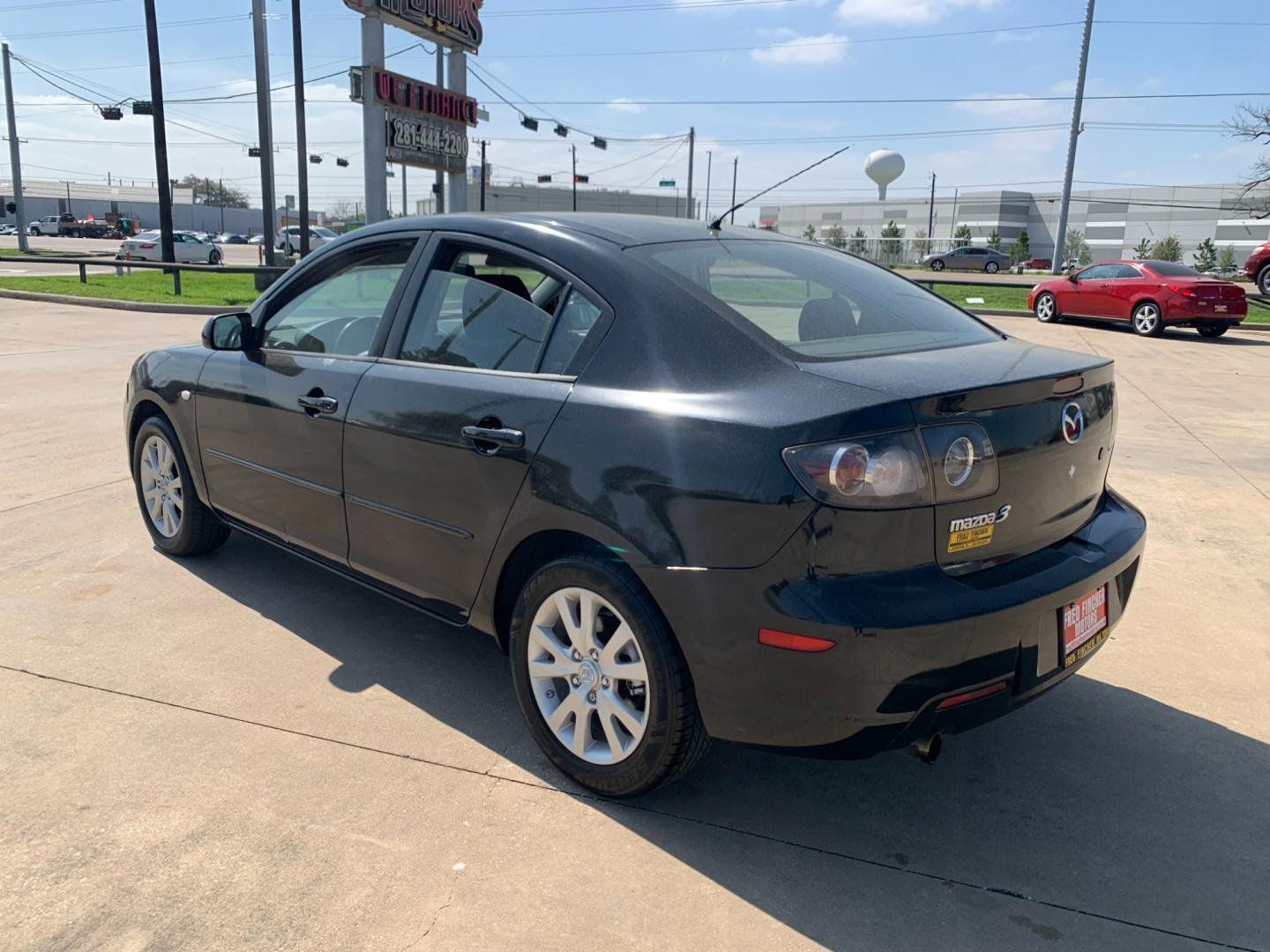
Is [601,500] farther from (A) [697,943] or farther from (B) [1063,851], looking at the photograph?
(B) [1063,851]

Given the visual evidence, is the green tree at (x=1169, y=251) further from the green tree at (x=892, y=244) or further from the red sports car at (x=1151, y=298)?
the red sports car at (x=1151, y=298)

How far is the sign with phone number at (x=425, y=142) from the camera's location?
25188 mm

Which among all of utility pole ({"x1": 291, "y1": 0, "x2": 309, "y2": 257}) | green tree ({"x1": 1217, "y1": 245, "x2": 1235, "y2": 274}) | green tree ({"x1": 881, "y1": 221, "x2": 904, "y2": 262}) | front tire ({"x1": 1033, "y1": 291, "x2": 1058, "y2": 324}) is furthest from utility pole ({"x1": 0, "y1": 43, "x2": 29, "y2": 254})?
green tree ({"x1": 1217, "y1": 245, "x2": 1235, "y2": 274})

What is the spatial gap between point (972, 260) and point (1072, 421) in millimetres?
56795

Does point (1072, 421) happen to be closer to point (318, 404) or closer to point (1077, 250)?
point (318, 404)

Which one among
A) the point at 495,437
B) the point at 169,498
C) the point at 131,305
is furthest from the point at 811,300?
the point at 131,305

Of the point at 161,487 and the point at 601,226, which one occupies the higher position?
the point at 601,226

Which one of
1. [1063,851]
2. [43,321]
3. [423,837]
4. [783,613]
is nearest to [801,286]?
[783,613]

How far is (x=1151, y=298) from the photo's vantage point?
60.5 ft

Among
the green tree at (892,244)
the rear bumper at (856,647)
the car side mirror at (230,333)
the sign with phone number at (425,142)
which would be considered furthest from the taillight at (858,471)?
the green tree at (892,244)

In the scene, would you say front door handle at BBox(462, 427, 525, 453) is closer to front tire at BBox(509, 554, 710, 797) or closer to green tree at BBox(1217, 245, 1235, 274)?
front tire at BBox(509, 554, 710, 797)

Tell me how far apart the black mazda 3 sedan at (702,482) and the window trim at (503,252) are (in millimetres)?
11

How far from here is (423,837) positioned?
265 cm

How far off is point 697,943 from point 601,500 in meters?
1.12
